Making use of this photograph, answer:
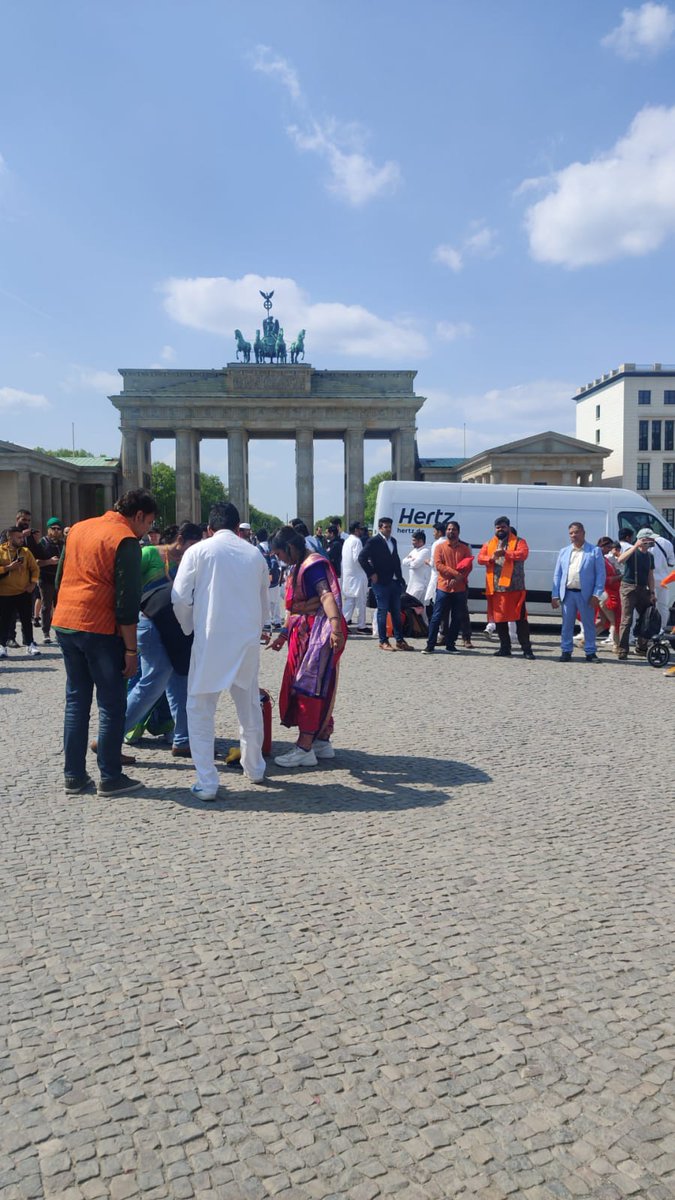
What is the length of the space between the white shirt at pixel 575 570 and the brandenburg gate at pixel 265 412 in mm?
51831

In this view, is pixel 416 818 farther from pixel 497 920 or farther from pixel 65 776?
pixel 65 776

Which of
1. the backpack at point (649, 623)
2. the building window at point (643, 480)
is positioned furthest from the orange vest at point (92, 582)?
the building window at point (643, 480)

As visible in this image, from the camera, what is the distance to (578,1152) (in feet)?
8.05

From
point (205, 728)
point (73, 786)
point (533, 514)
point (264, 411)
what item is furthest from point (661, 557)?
point (264, 411)

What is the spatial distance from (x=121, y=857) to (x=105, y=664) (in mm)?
1632

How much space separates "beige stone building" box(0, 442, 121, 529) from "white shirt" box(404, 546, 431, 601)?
44615 mm

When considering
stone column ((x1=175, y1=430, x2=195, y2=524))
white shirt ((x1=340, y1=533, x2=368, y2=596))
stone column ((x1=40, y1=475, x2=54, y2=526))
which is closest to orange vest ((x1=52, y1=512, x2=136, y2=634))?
white shirt ((x1=340, y1=533, x2=368, y2=596))

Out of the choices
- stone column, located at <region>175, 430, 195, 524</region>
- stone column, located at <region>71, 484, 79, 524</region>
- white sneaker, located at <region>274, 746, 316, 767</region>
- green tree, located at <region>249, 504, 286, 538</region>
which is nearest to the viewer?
white sneaker, located at <region>274, 746, 316, 767</region>

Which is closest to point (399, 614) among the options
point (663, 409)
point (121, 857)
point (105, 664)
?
point (105, 664)

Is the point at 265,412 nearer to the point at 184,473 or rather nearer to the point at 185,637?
the point at 184,473

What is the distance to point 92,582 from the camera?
19.8 ft

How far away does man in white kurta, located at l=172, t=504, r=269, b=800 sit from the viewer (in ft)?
19.4

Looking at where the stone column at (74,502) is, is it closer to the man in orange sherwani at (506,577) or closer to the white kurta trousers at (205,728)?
the man in orange sherwani at (506,577)

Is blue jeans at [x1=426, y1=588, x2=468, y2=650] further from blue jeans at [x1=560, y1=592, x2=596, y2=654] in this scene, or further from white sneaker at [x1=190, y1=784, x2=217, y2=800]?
white sneaker at [x1=190, y1=784, x2=217, y2=800]
